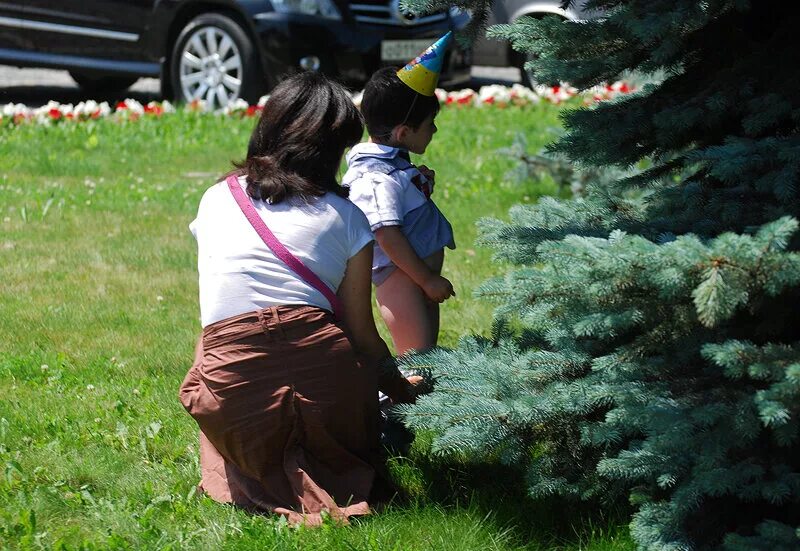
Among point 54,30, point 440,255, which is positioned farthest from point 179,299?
point 54,30

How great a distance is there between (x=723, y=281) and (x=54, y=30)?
9.40m

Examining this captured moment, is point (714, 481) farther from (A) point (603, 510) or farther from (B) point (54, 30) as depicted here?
(B) point (54, 30)

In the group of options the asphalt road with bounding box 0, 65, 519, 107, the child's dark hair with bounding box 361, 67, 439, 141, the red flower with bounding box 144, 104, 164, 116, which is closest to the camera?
the child's dark hair with bounding box 361, 67, 439, 141

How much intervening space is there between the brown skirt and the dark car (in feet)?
22.8

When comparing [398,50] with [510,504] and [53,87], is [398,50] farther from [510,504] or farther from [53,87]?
[510,504]

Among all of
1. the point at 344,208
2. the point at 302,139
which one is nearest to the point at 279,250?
the point at 344,208

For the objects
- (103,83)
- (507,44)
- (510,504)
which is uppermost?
(510,504)

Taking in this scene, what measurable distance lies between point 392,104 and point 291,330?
1.02 m

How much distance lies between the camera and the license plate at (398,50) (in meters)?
10.6

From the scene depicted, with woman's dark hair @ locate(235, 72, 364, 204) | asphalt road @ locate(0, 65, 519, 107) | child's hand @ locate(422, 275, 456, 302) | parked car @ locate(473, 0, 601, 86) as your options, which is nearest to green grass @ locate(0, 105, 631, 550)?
child's hand @ locate(422, 275, 456, 302)

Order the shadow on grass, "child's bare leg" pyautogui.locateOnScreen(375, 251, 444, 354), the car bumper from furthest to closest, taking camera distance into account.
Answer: the car bumper → "child's bare leg" pyautogui.locateOnScreen(375, 251, 444, 354) → the shadow on grass

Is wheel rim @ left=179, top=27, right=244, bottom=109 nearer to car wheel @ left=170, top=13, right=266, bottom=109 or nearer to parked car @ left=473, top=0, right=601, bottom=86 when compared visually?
car wheel @ left=170, top=13, right=266, bottom=109

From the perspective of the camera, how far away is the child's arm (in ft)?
12.4

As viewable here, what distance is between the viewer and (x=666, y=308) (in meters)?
2.79
